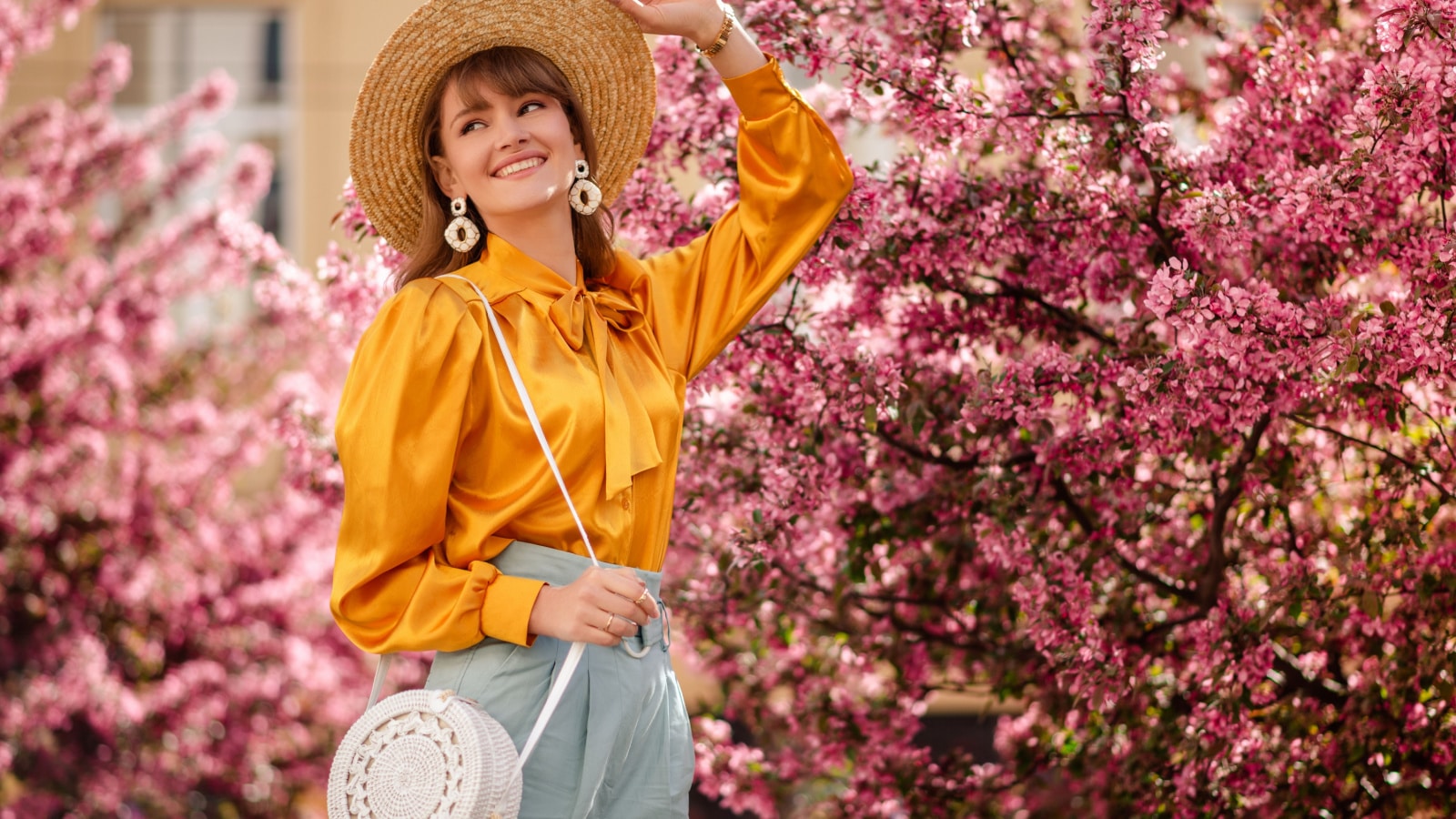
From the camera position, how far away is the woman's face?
2252 millimetres

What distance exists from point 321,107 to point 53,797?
423cm

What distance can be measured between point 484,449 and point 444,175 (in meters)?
0.50

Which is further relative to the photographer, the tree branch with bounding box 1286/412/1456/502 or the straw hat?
the tree branch with bounding box 1286/412/1456/502

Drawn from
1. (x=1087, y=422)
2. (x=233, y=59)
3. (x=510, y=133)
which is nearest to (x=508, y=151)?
(x=510, y=133)

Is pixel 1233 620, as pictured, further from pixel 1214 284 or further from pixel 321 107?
pixel 321 107

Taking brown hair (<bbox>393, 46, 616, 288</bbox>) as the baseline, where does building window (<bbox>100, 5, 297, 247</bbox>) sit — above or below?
above

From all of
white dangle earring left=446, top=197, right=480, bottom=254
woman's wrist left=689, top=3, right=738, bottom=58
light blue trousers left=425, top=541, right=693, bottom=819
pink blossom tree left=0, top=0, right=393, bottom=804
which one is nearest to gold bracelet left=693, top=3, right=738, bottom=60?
woman's wrist left=689, top=3, right=738, bottom=58

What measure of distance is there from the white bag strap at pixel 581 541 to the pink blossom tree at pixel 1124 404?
0.81m

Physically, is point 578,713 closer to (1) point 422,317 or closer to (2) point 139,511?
(1) point 422,317

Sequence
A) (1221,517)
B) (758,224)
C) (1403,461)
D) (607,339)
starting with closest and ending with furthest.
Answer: (607,339) < (758,224) < (1403,461) < (1221,517)

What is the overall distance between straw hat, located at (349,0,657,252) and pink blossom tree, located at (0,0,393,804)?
3230mm

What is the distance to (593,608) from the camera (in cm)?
198

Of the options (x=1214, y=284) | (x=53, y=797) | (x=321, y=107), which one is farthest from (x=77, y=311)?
(x=1214, y=284)

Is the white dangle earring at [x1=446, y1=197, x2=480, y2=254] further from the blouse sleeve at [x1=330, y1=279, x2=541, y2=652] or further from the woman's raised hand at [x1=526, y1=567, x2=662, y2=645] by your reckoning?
the woman's raised hand at [x1=526, y1=567, x2=662, y2=645]
